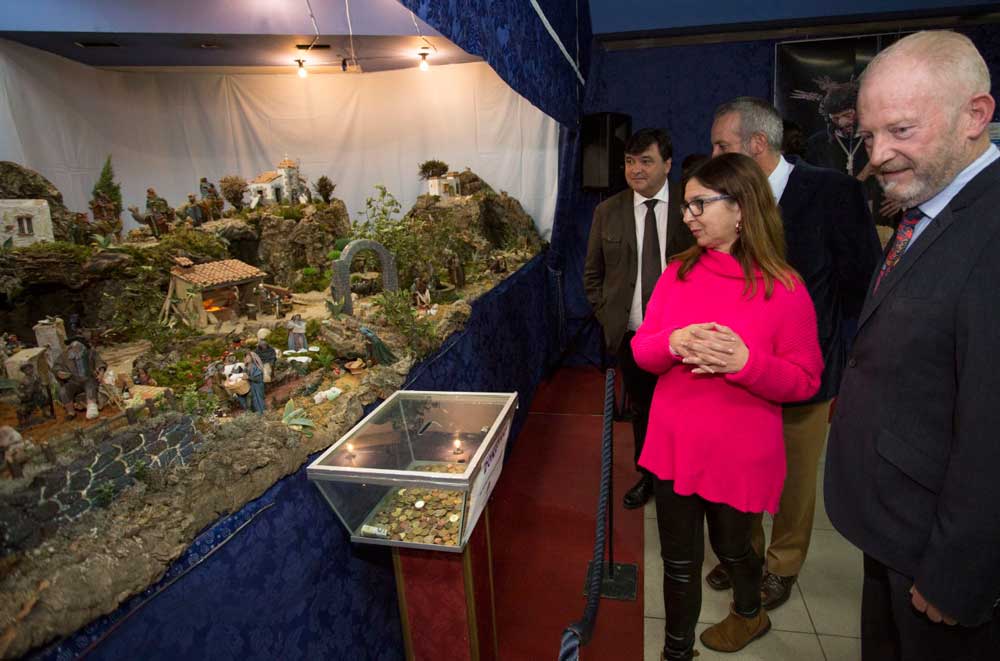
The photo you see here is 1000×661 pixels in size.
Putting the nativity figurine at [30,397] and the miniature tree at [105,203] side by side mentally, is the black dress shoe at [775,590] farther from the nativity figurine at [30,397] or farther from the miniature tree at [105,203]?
the miniature tree at [105,203]

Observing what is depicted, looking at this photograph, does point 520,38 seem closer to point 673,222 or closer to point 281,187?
point 673,222

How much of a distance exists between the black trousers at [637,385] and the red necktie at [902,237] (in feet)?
5.10

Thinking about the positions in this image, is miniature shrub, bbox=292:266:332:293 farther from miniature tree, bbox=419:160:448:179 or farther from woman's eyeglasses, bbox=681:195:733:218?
woman's eyeglasses, bbox=681:195:733:218

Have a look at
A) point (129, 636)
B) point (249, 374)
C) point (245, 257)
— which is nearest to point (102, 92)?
point (245, 257)

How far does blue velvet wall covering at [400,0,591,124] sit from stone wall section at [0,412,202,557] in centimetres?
124

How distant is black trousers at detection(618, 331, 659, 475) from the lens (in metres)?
2.80

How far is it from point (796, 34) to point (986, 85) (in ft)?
16.7

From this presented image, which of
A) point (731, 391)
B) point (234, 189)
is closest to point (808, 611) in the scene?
point (731, 391)

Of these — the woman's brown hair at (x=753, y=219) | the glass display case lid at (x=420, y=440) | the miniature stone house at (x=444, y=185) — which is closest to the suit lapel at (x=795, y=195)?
the woman's brown hair at (x=753, y=219)

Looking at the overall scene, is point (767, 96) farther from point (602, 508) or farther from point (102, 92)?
point (102, 92)

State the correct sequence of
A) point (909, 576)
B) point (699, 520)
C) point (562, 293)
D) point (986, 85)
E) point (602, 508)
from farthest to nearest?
1. point (562, 293)
2. point (602, 508)
3. point (699, 520)
4. point (909, 576)
5. point (986, 85)

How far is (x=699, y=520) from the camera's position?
5.81ft

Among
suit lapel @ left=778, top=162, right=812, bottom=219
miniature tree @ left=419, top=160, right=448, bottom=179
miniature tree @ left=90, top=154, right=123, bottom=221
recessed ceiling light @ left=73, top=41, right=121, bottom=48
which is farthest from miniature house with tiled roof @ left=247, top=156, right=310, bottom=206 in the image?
suit lapel @ left=778, top=162, right=812, bottom=219

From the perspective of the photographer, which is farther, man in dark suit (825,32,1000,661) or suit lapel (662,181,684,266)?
suit lapel (662,181,684,266)
